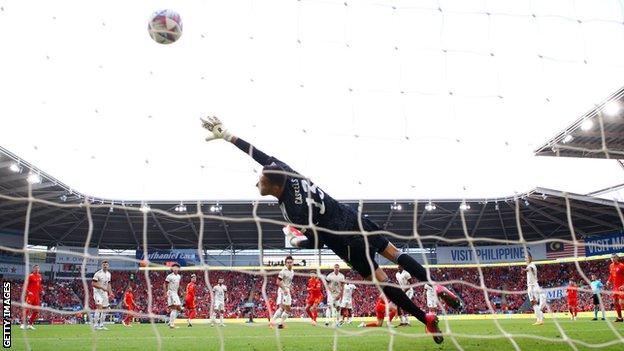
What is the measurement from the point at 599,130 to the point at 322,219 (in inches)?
539

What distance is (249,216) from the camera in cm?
3322

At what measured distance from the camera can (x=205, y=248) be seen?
131ft

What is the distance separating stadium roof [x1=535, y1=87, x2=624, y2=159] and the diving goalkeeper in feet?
26.6

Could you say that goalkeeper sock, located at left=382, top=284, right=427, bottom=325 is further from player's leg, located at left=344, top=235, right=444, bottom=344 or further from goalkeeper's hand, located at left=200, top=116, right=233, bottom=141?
goalkeeper's hand, located at left=200, top=116, right=233, bottom=141

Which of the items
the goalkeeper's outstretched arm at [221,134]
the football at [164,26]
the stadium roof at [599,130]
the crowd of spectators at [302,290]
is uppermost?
the stadium roof at [599,130]

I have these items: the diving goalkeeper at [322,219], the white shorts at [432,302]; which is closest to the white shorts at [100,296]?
the white shorts at [432,302]

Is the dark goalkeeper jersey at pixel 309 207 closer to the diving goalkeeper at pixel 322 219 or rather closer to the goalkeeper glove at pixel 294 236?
the diving goalkeeper at pixel 322 219

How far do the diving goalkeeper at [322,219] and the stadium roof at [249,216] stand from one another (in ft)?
77.1

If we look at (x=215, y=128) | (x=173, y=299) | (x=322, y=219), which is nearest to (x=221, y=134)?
(x=215, y=128)

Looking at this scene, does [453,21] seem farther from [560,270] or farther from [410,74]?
[560,270]

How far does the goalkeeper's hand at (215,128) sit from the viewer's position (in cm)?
521

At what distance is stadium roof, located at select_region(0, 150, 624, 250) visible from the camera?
30.1m

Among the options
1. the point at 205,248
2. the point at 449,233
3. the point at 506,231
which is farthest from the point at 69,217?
the point at 506,231

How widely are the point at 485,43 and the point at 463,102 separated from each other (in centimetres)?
80
